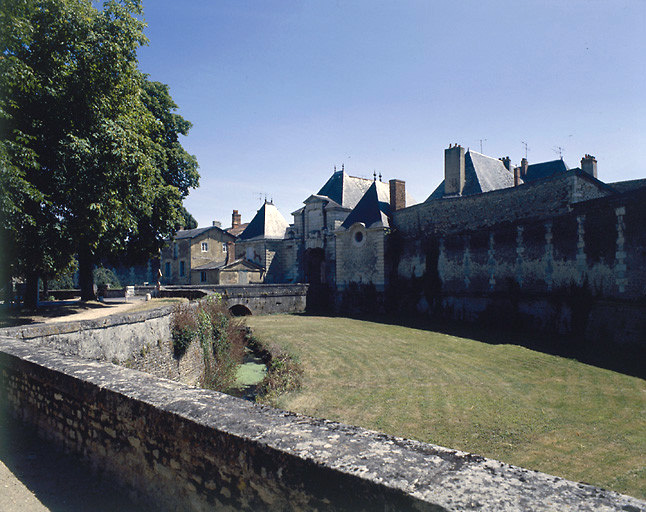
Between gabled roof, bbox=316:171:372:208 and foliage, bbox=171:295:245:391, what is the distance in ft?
60.3

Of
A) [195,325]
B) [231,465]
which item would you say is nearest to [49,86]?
[195,325]

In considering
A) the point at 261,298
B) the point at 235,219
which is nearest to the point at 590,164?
the point at 261,298

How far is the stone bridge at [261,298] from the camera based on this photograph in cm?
2716

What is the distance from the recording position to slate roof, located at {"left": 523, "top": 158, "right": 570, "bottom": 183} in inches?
1141

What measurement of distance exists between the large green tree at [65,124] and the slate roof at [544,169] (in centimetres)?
2684

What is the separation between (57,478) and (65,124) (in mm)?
9436

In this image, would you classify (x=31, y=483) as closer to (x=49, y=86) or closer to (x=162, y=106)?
(x=49, y=86)

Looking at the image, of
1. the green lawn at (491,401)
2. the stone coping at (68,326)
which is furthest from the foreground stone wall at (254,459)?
the green lawn at (491,401)

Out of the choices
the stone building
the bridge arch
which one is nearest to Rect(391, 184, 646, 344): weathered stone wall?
the bridge arch

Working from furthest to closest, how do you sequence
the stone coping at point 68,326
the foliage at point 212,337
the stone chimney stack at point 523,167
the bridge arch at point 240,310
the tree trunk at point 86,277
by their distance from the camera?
the stone chimney stack at point 523,167
the bridge arch at point 240,310
the tree trunk at point 86,277
the foliage at point 212,337
the stone coping at point 68,326

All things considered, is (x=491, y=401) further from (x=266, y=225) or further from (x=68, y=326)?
(x=266, y=225)

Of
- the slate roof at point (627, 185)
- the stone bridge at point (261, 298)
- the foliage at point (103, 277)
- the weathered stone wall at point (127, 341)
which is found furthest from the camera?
the foliage at point (103, 277)

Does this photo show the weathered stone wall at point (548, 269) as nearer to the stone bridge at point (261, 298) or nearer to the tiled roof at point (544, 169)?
the stone bridge at point (261, 298)

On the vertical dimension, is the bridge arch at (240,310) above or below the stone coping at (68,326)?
below
